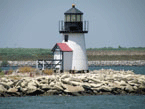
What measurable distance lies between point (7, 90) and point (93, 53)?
71079mm

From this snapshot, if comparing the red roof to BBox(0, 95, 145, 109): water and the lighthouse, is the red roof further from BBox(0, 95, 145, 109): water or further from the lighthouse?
BBox(0, 95, 145, 109): water

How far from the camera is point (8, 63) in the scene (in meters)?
79.9

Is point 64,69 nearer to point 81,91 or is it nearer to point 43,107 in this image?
point 81,91

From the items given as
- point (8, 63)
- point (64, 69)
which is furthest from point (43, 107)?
point (8, 63)

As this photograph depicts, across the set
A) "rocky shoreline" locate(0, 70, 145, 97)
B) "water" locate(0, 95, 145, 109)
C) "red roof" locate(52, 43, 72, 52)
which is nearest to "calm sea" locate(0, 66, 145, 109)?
"water" locate(0, 95, 145, 109)

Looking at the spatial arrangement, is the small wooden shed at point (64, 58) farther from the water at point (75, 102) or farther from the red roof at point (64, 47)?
the water at point (75, 102)

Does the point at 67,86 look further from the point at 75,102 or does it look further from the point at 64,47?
the point at 64,47

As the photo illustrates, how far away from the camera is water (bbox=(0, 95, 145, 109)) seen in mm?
34875

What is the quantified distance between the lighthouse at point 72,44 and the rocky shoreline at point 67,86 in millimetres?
4520

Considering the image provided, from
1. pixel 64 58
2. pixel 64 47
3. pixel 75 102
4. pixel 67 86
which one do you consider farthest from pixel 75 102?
pixel 64 47

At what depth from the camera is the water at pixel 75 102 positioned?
34875mm

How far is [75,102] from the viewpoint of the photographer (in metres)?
36.1

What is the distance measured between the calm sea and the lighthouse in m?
7.78

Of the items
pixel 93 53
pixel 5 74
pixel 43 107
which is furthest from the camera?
pixel 93 53
